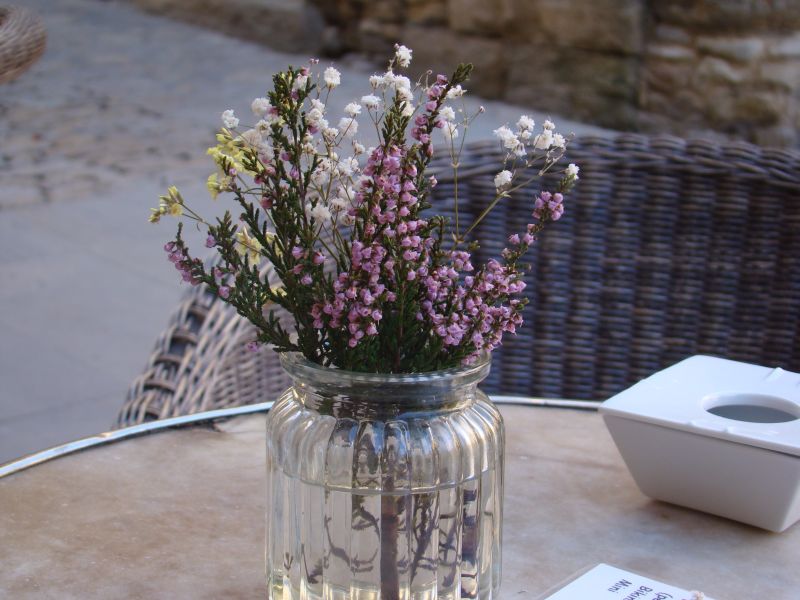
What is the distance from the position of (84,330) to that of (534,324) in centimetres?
161

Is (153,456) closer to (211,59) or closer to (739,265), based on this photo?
(739,265)

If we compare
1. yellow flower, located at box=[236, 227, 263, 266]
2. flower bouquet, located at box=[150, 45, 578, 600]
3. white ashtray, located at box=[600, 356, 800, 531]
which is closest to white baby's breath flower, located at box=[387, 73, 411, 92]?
flower bouquet, located at box=[150, 45, 578, 600]

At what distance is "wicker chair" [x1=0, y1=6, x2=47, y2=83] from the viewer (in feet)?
5.36

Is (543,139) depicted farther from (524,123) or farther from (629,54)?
(629,54)

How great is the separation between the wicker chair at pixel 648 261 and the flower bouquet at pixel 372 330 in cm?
84

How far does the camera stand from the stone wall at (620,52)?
13.5 ft

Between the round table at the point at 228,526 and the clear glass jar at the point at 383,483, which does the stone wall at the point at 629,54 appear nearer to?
the round table at the point at 228,526

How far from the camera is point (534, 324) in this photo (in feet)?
5.41

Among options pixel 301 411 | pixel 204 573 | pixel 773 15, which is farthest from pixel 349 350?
pixel 773 15

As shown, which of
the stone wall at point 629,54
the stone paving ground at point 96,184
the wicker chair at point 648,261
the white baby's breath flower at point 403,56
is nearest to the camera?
the white baby's breath flower at point 403,56

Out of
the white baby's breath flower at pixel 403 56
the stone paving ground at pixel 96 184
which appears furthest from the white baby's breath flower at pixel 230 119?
the stone paving ground at pixel 96 184

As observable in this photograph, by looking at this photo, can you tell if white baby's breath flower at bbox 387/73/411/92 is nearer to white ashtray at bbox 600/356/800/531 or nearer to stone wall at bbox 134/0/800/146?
white ashtray at bbox 600/356/800/531

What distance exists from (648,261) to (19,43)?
0.95m

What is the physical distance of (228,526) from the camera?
37.1 inches
